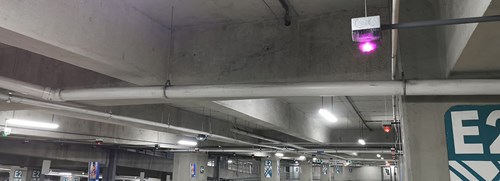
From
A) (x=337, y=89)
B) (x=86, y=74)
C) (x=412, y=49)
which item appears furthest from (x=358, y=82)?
(x=86, y=74)

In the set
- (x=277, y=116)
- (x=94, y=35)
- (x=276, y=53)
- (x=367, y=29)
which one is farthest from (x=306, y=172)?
(x=367, y=29)

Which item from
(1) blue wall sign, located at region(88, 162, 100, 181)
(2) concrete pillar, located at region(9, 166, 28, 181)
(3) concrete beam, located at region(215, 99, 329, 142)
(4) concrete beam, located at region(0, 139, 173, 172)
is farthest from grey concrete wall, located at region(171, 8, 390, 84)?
(2) concrete pillar, located at region(9, 166, 28, 181)

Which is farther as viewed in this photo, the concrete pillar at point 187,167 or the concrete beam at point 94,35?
the concrete pillar at point 187,167

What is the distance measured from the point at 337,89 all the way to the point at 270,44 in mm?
1105

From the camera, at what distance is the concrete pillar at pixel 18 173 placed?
52.2 ft

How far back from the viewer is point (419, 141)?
3721 mm

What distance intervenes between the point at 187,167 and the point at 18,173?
7280mm

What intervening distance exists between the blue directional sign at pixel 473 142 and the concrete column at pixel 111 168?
16.5 meters

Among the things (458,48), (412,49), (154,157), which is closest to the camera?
(458,48)

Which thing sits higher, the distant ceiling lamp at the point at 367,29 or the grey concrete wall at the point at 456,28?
the grey concrete wall at the point at 456,28

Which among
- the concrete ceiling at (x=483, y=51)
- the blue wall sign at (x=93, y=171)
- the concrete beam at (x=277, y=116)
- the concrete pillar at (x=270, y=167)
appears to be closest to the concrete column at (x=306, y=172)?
the concrete pillar at (x=270, y=167)

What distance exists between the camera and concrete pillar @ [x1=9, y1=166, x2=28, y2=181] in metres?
15.9

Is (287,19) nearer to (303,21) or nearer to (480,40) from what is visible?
(303,21)

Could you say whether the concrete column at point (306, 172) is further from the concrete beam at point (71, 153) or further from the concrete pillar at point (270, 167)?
the concrete beam at point (71, 153)
